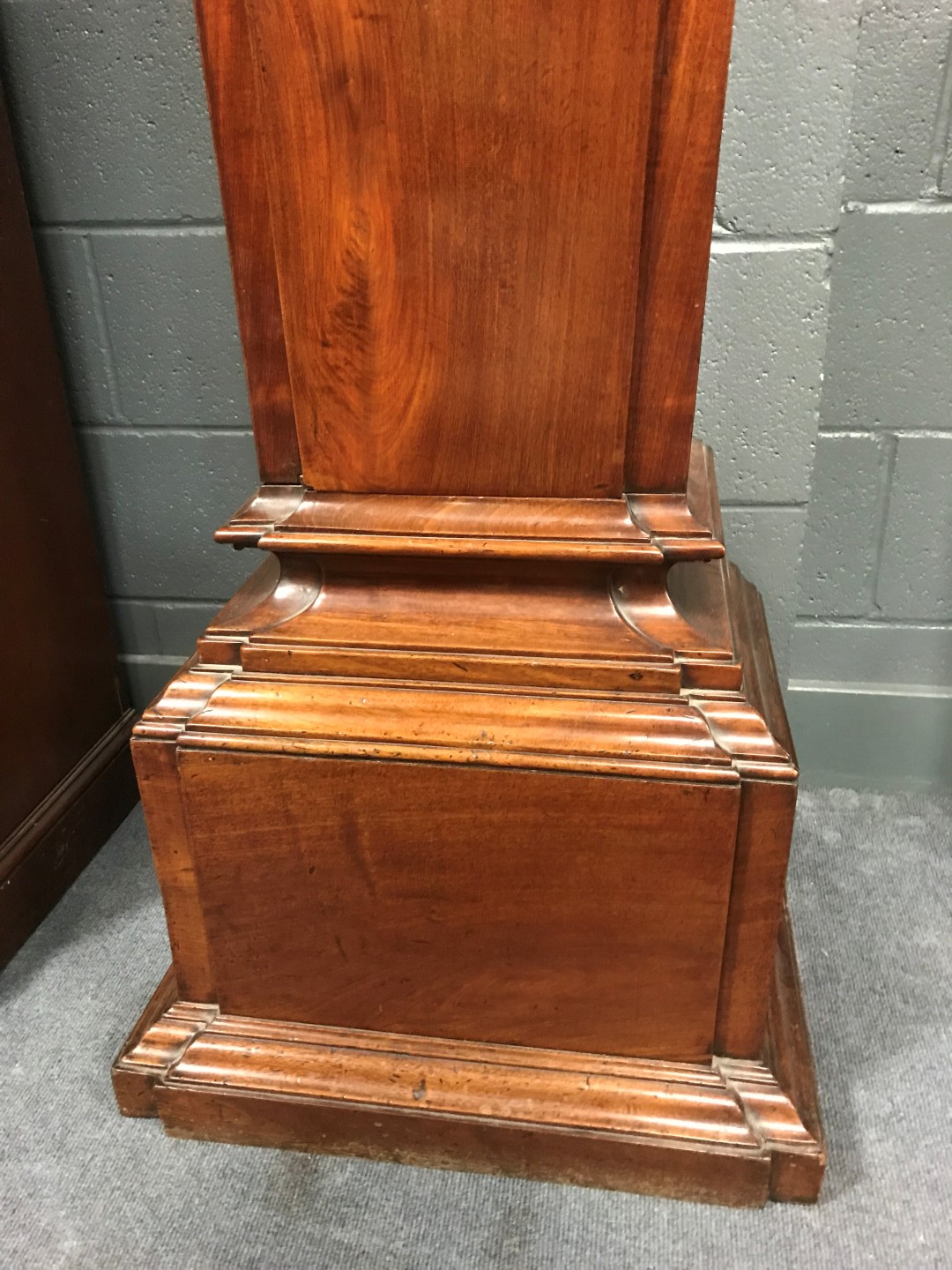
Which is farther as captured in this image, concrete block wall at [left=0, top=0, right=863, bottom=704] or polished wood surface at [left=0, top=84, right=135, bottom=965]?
polished wood surface at [left=0, top=84, right=135, bottom=965]

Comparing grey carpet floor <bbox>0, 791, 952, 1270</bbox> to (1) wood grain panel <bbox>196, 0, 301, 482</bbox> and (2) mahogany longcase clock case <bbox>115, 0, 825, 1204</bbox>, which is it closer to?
(2) mahogany longcase clock case <bbox>115, 0, 825, 1204</bbox>

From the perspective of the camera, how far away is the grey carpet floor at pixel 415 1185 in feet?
2.62

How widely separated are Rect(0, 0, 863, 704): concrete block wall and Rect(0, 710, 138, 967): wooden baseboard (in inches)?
11.9

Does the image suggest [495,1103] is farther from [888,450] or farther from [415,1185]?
[888,450]

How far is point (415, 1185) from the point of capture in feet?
2.79

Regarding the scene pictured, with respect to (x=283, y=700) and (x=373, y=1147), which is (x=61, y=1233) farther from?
(x=283, y=700)

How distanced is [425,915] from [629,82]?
632mm

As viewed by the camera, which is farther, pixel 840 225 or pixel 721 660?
pixel 840 225

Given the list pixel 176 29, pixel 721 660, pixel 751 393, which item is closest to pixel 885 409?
pixel 751 393

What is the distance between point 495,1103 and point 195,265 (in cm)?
98

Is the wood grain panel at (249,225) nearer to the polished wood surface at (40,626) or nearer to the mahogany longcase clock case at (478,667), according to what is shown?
the mahogany longcase clock case at (478,667)

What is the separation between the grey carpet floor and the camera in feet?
2.62

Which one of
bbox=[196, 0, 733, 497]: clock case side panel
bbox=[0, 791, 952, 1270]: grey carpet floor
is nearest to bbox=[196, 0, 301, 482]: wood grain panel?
bbox=[196, 0, 733, 497]: clock case side panel

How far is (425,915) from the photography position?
806 mm
